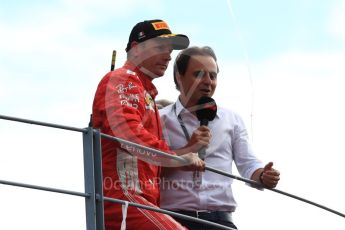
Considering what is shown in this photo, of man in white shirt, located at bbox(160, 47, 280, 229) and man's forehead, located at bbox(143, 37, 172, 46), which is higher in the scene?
man's forehead, located at bbox(143, 37, 172, 46)

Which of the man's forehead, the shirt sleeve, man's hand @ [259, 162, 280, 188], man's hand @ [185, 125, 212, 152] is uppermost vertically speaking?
the man's forehead

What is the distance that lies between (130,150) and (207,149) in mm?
843

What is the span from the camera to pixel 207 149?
6.03 metres

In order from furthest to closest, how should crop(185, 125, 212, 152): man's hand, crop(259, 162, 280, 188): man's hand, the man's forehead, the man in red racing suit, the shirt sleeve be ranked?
the shirt sleeve, crop(259, 162, 280, 188): man's hand, the man's forehead, crop(185, 125, 212, 152): man's hand, the man in red racing suit

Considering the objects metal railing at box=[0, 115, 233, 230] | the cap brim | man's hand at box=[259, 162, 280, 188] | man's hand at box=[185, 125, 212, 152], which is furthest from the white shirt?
metal railing at box=[0, 115, 233, 230]

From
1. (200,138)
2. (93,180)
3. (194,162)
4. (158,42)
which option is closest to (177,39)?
(158,42)

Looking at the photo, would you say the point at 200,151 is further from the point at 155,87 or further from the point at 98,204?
the point at 98,204

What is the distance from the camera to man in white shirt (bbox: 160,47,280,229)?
5887mm

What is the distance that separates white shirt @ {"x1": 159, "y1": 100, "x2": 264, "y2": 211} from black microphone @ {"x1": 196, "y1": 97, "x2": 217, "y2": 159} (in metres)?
A: 0.14

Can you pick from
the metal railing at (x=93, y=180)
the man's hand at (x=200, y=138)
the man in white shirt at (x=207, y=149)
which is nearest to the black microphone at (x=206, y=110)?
the man in white shirt at (x=207, y=149)

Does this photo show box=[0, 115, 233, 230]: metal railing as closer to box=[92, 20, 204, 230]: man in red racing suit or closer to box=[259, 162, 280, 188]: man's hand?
box=[92, 20, 204, 230]: man in red racing suit

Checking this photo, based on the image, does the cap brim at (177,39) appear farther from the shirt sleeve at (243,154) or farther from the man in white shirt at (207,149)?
the shirt sleeve at (243,154)

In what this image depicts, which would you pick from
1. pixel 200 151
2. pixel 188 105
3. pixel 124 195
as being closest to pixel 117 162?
pixel 124 195

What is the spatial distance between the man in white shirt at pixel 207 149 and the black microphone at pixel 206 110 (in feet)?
0.21
